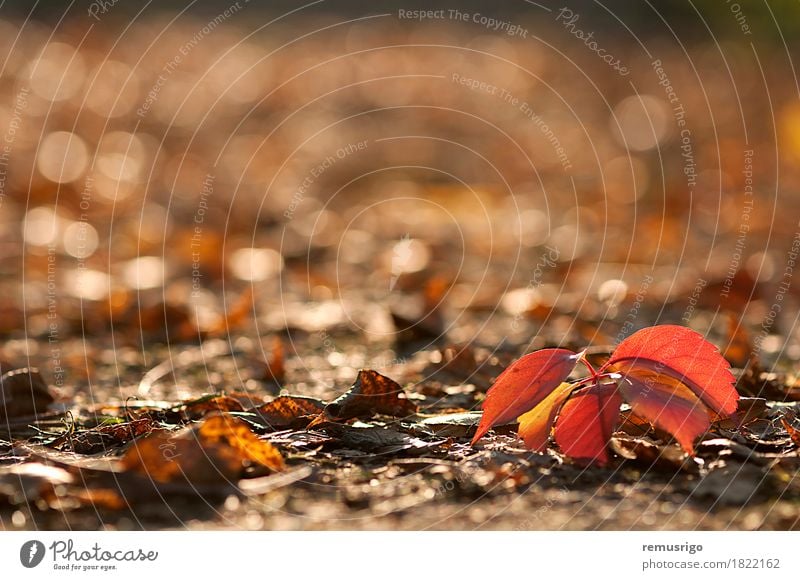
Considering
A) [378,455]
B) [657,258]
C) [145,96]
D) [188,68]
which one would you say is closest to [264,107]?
[145,96]

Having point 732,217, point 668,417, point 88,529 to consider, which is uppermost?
point 732,217

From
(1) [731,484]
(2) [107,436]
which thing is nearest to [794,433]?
(1) [731,484]

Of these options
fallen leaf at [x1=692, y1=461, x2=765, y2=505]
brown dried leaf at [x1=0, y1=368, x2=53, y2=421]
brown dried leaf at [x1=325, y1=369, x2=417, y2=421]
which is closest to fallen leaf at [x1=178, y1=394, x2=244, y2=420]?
brown dried leaf at [x1=325, y1=369, x2=417, y2=421]

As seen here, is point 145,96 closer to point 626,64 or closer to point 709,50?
point 626,64

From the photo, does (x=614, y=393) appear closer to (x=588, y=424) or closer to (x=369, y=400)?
(x=588, y=424)

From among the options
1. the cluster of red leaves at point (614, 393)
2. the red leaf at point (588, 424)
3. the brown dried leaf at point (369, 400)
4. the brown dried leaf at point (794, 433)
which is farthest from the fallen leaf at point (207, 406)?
the brown dried leaf at point (794, 433)

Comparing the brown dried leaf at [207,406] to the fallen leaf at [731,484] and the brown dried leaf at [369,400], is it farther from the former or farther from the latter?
the fallen leaf at [731,484]
